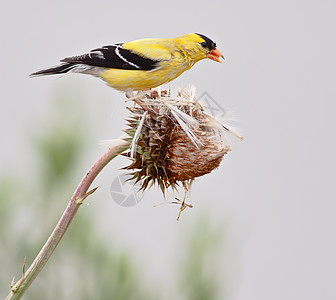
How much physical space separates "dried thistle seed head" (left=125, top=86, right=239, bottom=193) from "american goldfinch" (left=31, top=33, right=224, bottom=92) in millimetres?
86

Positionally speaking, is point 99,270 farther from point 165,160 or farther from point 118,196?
point 165,160

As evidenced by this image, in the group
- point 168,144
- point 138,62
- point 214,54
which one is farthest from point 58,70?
point 214,54

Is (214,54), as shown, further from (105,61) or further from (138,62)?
(105,61)

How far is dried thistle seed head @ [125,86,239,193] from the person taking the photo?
5.35ft

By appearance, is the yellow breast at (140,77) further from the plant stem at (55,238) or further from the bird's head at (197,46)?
the plant stem at (55,238)

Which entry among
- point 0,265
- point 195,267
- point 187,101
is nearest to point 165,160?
point 187,101

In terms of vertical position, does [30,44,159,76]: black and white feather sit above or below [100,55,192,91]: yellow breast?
above

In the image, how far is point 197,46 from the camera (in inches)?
67.2

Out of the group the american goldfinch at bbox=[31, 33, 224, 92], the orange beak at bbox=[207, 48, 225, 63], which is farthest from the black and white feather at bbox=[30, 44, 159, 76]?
the orange beak at bbox=[207, 48, 225, 63]

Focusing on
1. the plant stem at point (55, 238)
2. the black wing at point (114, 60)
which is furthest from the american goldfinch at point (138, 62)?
the plant stem at point (55, 238)

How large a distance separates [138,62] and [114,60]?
0.08 metres

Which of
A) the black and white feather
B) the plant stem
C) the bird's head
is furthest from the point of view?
the bird's head

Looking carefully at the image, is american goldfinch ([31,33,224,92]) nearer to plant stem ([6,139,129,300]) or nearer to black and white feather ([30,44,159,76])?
black and white feather ([30,44,159,76])

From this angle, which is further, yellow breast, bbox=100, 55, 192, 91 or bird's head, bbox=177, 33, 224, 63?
bird's head, bbox=177, 33, 224, 63
